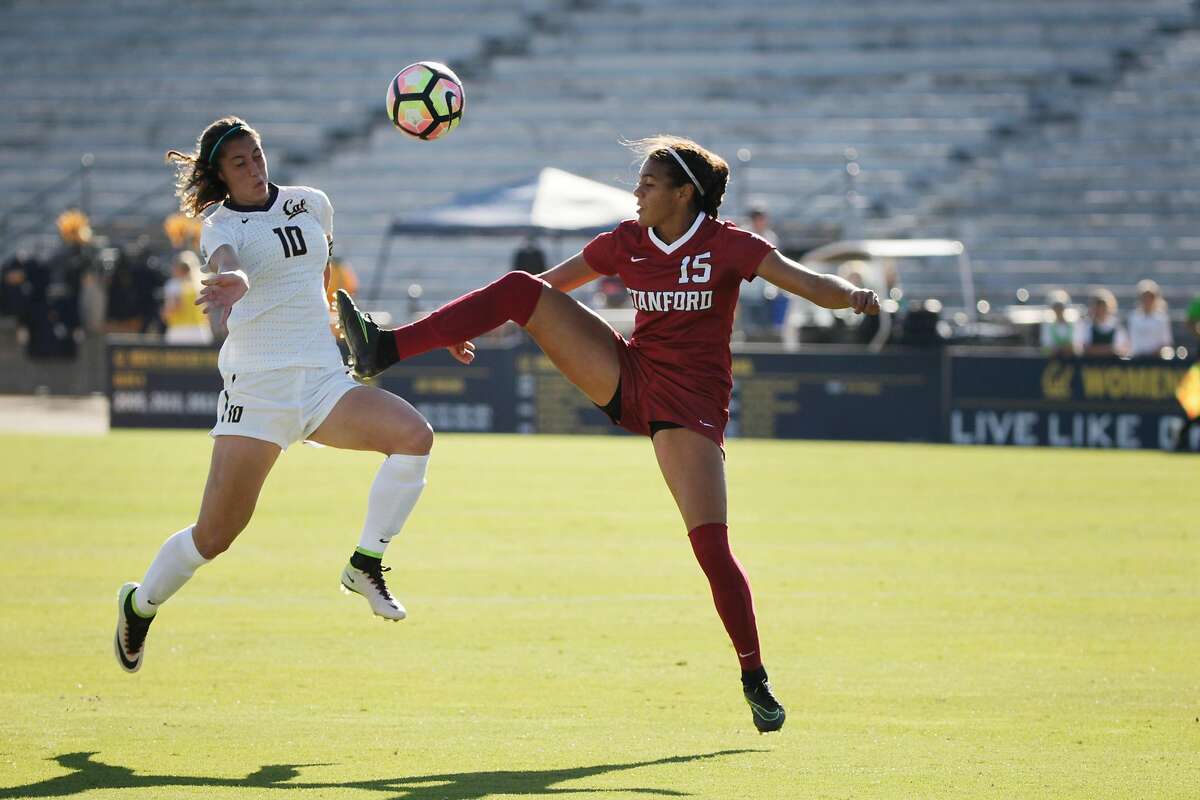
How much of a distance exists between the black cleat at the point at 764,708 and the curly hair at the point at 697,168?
177 cm

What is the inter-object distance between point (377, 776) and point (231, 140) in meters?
2.58

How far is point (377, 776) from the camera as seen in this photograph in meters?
5.92

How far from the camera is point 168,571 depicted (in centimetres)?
702

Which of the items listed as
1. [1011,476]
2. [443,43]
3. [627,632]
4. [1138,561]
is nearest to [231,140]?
[627,632]

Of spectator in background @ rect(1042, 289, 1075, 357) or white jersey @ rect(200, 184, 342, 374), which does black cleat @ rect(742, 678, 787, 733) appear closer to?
white jersey @ rect(200, 184, 342, 374)

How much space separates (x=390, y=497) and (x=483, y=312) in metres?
0.86

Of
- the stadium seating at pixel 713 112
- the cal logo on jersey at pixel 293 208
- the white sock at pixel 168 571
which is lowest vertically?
the white sock at pixel 168 571

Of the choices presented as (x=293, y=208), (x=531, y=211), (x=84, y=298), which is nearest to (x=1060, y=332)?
(x=531, y=211)

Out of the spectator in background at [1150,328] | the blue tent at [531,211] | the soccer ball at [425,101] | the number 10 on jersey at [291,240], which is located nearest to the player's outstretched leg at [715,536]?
the number 10 on jersey at [291,240]

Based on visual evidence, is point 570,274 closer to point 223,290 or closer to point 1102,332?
point 223,290

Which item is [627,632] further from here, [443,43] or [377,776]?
[443,43]

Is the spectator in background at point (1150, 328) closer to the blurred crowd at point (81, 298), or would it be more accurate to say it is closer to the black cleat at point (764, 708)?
the blurred crowd at point (81, 298)

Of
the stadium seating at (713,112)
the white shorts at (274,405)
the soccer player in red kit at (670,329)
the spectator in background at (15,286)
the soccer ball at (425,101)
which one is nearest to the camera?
the soccer player in red kit at (670,329)

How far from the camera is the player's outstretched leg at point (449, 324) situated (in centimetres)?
688
